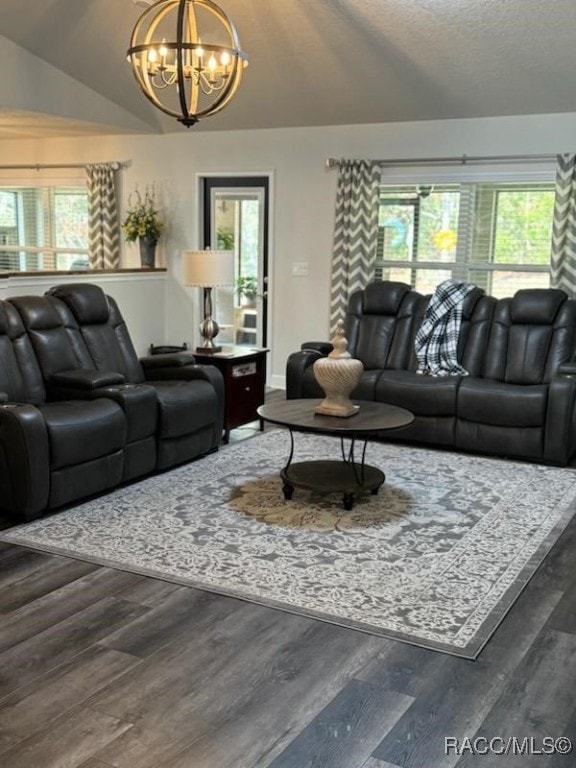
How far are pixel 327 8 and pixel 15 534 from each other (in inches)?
164

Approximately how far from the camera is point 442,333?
6348mm

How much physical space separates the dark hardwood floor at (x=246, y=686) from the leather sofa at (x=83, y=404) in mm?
814

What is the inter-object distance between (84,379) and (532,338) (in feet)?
10.7

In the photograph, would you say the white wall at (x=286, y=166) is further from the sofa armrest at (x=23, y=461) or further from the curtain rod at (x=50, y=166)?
the sofa armrest at (x=23, y=461)

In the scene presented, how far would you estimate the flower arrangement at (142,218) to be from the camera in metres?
8.40

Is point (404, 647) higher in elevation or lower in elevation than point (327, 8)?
lower

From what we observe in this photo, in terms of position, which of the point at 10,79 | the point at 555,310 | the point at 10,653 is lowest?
the point at 10,653

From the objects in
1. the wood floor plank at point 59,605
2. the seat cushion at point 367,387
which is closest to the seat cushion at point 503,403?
the seat cushion at point 367,387

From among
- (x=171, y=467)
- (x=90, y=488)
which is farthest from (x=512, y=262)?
(x=90, y=488)

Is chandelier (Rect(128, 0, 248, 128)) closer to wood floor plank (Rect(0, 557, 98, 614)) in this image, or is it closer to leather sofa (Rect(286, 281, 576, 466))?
wood floor plank (Rect(0, 557, 98, 614))

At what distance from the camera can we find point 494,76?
248 inches

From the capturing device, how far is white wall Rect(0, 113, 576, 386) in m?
7.00

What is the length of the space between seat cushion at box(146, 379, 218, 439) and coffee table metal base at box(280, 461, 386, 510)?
0.74 metres

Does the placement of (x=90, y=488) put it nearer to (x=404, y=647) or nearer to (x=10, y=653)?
(x=10, y=653)
